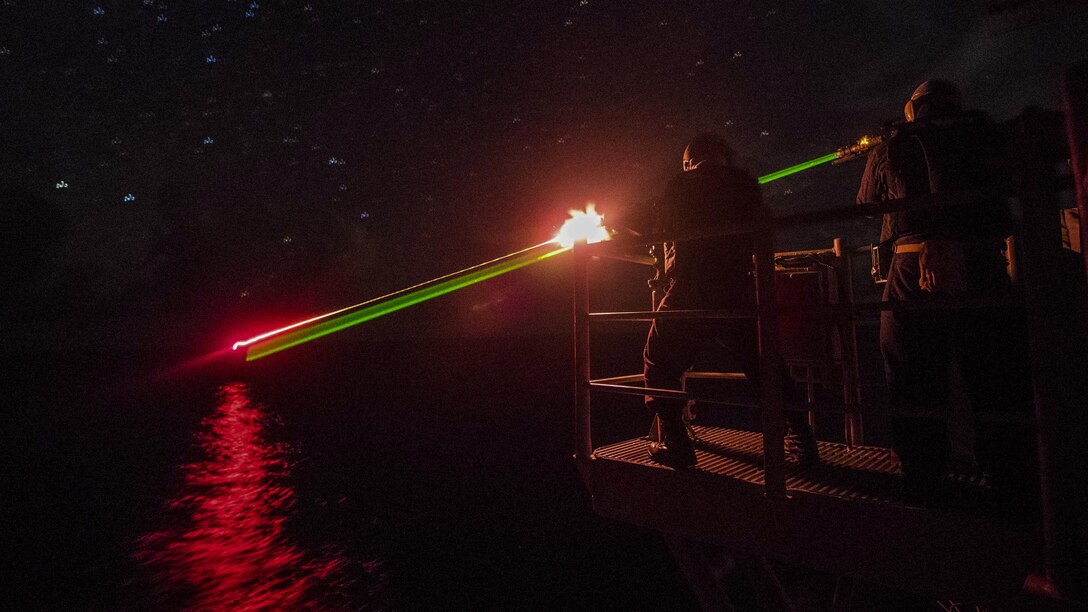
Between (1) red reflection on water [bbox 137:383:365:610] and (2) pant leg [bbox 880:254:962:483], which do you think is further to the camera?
(1) red reflection on water [bbox 137:383:365:610]

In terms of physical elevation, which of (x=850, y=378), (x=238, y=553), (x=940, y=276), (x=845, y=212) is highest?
(x=845, y=212)

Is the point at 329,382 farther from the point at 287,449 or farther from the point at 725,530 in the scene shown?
the point at 725,530

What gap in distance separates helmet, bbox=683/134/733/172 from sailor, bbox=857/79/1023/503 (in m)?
0.83

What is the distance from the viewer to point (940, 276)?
232cm

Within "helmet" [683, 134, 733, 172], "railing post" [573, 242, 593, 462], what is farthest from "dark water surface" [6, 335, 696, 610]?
"helmet" [683, 134, 733, 172]

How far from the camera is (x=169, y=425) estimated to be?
18297 millimetres

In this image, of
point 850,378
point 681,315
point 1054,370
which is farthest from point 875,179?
point 850,378

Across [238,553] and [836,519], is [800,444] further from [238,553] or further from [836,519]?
[238,553]

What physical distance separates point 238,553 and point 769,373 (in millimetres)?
7181

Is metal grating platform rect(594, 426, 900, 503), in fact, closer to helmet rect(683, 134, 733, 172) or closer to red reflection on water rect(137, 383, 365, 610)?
helmet rect(683, 134, 733, 172)

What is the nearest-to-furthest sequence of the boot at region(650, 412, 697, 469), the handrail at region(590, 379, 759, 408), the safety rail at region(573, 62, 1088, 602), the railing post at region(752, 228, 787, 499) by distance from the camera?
the safety rail at region(573, 62, 1088, 602), the railing post at region(752, 228, 787, 499), the handrail at region(590, 379, 759, 408), the boot at region(650, 412, 697, 469)

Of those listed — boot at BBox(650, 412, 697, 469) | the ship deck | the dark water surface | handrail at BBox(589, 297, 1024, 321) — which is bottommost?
the dark water surface

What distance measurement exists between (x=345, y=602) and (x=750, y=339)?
561 centimetres

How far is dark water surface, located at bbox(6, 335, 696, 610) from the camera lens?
6129 millimetres
